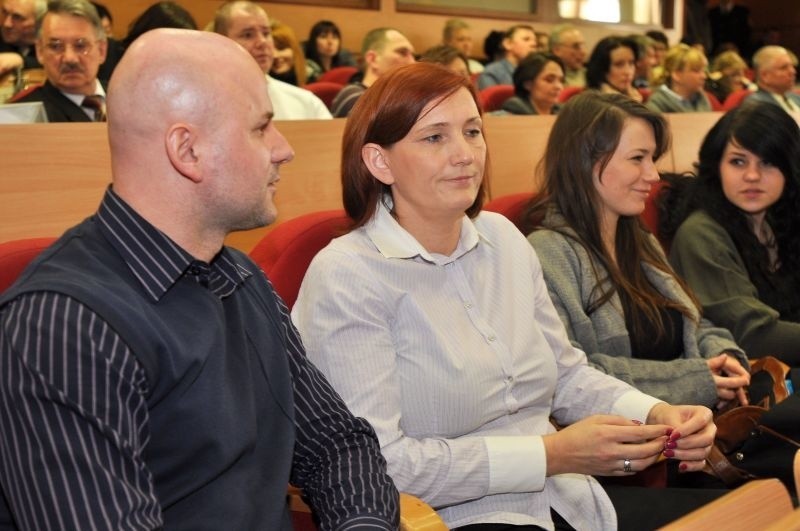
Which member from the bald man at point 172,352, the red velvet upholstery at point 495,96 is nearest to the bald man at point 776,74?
the red velvet upholstery at point 495,96

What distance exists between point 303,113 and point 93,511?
324 centimetres

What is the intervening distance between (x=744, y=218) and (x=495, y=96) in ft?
10.8

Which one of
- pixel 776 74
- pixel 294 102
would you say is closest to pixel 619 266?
pixel 294 102

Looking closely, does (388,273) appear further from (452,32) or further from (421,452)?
(452,32)

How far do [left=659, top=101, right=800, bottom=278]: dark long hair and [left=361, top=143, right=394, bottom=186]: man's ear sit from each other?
1.30 metres

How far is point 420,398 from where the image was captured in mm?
1618

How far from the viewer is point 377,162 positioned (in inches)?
69.1

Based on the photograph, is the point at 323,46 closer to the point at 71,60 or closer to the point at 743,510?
the point at 71,60

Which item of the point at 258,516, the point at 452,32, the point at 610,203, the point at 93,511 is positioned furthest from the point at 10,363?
the point at 452,32

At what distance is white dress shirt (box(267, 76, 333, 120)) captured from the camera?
13.2 feet

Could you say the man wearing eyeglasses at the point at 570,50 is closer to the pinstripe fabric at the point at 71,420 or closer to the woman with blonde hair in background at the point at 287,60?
the woman with blonde hair in background at the point at 287,60

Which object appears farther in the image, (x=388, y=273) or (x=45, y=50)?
(x=45, y=50)

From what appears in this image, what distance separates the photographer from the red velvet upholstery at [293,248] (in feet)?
6.04

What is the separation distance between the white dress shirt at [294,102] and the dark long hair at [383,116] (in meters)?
2.28
